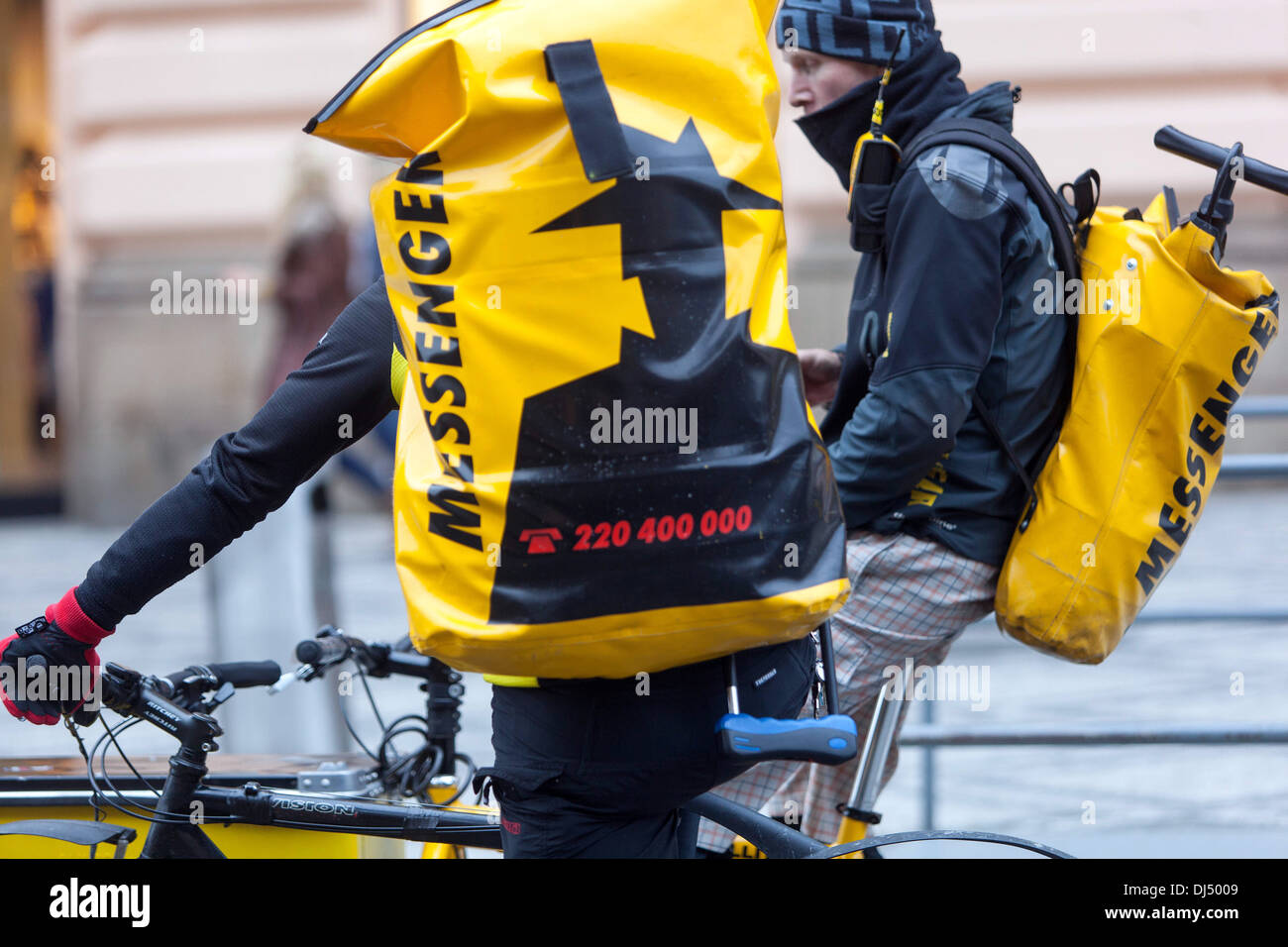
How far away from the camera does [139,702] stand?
2.18m

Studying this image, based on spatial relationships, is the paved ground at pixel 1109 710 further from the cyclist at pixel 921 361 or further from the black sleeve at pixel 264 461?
the black sleeve at pixel 264 461

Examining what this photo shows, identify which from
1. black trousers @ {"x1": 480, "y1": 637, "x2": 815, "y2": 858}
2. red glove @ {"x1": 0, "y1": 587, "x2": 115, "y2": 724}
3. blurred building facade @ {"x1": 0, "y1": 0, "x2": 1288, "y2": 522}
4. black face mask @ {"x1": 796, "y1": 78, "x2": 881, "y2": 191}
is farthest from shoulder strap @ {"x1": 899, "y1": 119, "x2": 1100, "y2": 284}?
blurred building facade @ {"x1": 0, "y1": 0, "x2": 1288, "y2": 522}

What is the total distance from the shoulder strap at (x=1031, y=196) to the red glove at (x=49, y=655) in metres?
1.39

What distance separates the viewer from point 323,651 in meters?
2.45

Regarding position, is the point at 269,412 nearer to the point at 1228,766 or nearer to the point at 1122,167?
the point at 1228,766

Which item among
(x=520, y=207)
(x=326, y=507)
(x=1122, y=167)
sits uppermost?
(x=1122, y=167)

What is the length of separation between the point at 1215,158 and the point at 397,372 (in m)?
1.48

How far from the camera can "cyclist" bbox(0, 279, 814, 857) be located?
1.76 m

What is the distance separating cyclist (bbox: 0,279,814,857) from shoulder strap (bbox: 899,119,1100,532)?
69 centimetres

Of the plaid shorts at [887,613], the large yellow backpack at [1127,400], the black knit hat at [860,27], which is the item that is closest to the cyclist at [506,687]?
the plaid shorts at [887,613]

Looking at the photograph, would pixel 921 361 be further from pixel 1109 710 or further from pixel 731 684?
pixel 1109 710

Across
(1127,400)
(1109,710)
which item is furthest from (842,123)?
(1109,710)

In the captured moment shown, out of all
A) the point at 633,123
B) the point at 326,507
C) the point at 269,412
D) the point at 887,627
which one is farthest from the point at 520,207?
the point at 326,507

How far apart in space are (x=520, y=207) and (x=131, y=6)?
846cm
